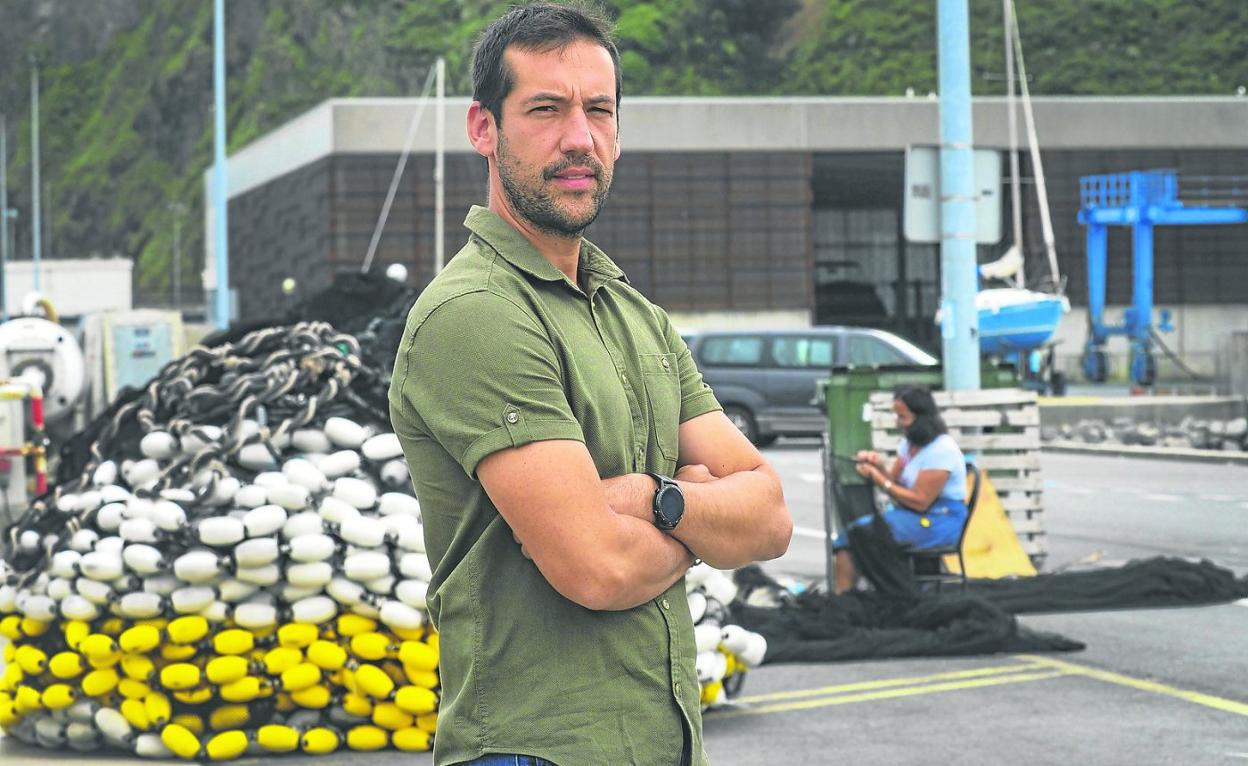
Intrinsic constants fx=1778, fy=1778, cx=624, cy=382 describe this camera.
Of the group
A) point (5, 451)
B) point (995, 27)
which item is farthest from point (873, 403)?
point (995, 27)

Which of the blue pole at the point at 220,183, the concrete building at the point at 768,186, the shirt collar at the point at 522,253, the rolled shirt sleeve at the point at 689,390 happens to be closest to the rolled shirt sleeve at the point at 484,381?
the shirt collar at the point at 522,253

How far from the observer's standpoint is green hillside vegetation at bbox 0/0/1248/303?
82.1m

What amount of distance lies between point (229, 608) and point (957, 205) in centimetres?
626

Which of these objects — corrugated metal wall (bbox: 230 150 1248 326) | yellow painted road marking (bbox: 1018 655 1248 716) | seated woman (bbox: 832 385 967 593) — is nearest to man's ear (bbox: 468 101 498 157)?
yellow painted road marking (bbox: 1018 655 1248 716)

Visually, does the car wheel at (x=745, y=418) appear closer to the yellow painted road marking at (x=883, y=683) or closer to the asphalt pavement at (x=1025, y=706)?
the asphalt pavement at (x=1025, y=706)

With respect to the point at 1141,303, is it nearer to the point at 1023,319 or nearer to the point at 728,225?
the point at 1023,319

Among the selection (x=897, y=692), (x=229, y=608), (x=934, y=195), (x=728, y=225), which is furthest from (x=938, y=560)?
(x=728, y=225)

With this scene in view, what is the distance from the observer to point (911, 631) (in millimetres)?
8859

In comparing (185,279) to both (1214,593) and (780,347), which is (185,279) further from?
(1214,593)

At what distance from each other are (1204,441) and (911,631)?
17591mm

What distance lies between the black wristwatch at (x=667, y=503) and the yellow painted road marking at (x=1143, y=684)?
5.04 metres

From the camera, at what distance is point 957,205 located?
1137cm

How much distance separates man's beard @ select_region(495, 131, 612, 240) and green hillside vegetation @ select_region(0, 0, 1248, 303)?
5211 centimetres

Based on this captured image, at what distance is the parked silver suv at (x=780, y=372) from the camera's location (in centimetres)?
2592
